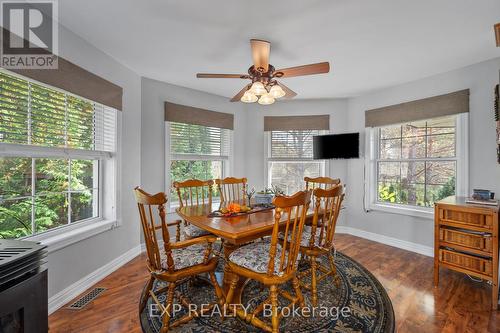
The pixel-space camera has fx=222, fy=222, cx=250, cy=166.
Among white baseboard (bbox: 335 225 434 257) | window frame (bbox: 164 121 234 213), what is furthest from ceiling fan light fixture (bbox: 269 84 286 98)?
white baseboard (bbox: 335 225 434 257)

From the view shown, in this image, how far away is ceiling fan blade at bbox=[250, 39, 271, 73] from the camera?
70.4 inches

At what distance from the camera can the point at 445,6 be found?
66.2 inches

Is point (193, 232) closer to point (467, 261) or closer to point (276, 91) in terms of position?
point (276, 91)

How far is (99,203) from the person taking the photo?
2.57 metres

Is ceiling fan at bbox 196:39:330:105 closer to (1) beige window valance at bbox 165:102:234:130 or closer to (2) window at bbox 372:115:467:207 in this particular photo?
(1) beige window valance at bbox 165:102:234:130

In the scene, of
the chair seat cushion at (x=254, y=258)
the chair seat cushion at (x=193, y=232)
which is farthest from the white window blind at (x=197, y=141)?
the chair seat cushion at (x=254, y=258)

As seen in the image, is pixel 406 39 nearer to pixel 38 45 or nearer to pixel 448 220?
pixel 448 220

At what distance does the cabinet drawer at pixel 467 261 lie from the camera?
1997 millimetres

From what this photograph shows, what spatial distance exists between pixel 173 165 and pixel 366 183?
3170 mm

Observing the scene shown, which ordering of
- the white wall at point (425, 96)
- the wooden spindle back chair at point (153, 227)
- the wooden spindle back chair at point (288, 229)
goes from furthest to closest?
the white wall at point (425, 96) < the wooden spindle back chair at point (153, 227) < the wooden spindle back chair at point (288, 229)

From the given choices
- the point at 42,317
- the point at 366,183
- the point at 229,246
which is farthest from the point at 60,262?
the point at 366,183

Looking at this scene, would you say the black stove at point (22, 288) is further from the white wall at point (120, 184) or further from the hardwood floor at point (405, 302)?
the white wall at point (120, 184)

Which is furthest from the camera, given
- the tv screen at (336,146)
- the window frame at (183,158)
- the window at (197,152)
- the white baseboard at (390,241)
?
the tv screen at (336,146)

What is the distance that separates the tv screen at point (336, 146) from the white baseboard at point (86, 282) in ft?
10.5
